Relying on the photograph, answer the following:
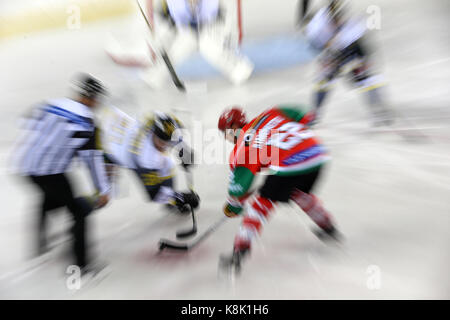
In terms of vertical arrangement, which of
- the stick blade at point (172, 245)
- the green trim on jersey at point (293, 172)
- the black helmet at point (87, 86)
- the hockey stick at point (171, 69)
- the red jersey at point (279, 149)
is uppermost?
the hockey stick at point (171, 69)

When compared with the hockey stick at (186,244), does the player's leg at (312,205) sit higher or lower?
higher

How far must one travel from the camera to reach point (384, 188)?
50.8 inches

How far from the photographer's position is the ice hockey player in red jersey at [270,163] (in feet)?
2.63

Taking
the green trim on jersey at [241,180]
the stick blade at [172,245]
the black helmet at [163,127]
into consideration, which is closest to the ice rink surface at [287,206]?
the stick blade at [172,245]

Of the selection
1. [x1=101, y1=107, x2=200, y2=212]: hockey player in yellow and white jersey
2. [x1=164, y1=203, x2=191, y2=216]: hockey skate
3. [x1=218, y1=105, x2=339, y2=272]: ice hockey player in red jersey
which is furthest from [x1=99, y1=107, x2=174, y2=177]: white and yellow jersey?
[x1=218, y1=105, x2=339, y2=272]: ice hockey player in red jersey

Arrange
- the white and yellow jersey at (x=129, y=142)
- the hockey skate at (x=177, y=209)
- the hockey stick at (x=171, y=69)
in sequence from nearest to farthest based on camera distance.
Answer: the white and yellow jersey at (x=129, y=142) < the hockey skate at (x=177, y=209) < the hockey stick at (x=171, y=69)

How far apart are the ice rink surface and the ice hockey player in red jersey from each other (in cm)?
20

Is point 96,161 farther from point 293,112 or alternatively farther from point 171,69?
point 171,69

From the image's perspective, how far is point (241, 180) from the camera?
2.66 feet

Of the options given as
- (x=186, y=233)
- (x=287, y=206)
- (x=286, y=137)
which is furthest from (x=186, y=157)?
(x=286, y=137)

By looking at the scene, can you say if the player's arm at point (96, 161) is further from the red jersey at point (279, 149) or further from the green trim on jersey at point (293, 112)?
the green trim on jersey at point (293, 112)

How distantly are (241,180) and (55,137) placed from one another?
579 millimetres

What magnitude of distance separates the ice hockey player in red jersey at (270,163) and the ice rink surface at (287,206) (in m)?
0.20

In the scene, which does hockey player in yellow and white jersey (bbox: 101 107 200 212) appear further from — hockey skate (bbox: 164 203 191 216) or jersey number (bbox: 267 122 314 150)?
jersey number (bbox: 267 122 314 150)
